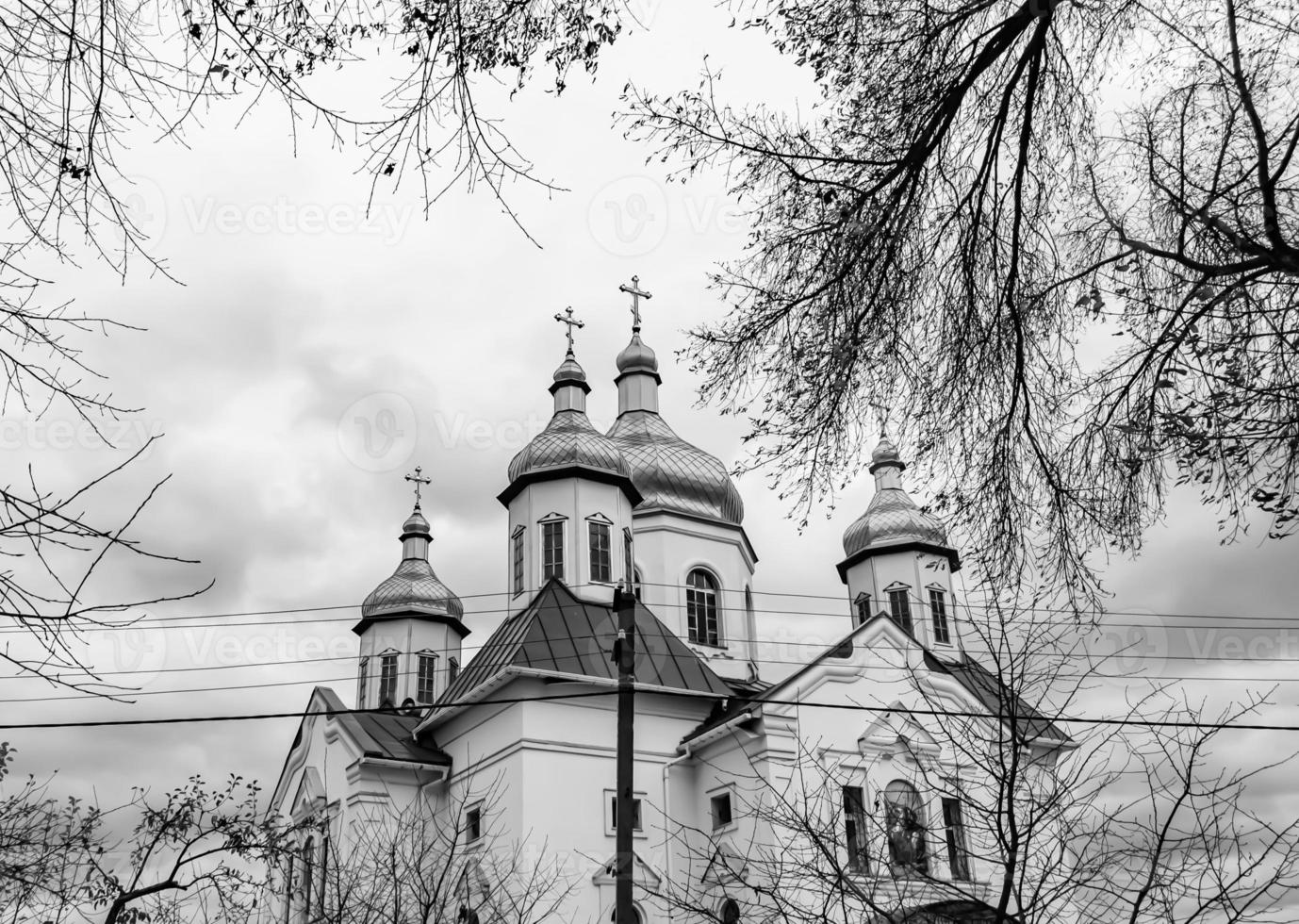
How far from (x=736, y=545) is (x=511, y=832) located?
11667 mm

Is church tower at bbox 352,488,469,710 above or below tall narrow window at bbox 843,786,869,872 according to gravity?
above

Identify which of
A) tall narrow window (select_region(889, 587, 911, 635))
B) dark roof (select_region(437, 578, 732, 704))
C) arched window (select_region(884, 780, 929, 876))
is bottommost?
arched window (select_region(884, 780, 929, 876))

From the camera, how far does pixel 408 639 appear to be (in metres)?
35.3

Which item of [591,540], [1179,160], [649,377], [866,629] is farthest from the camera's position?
[649,377]

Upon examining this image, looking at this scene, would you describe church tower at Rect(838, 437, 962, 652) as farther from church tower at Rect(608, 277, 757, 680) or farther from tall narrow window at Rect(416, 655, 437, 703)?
tall narrow window at Rect(416, 655, 437, 703)

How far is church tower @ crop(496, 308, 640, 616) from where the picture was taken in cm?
2414

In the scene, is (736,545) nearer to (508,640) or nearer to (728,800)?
(508,640)

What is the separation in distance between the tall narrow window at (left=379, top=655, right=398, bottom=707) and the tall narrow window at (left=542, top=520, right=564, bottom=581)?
11.8 meters

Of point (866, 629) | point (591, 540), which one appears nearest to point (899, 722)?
point (866, 629)

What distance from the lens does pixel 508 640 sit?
2192 cm

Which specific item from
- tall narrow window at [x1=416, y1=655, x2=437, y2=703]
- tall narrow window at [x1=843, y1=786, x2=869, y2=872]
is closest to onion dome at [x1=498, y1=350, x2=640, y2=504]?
tall narrow window at [x1=843, y1=786, x2=869, y2=872]

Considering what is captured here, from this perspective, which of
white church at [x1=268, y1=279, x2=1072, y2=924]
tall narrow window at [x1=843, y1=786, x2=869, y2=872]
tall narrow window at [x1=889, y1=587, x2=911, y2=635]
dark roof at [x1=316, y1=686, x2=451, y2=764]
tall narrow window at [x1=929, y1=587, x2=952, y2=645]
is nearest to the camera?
tall narrow window at [x1=843, y1=786, x2=869, y2=872]

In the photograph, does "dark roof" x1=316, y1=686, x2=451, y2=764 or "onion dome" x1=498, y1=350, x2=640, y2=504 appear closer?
"dark roof" x1=316, y1=686, x2=451, y2=764

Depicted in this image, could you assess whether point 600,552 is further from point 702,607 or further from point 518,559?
point 702,607
